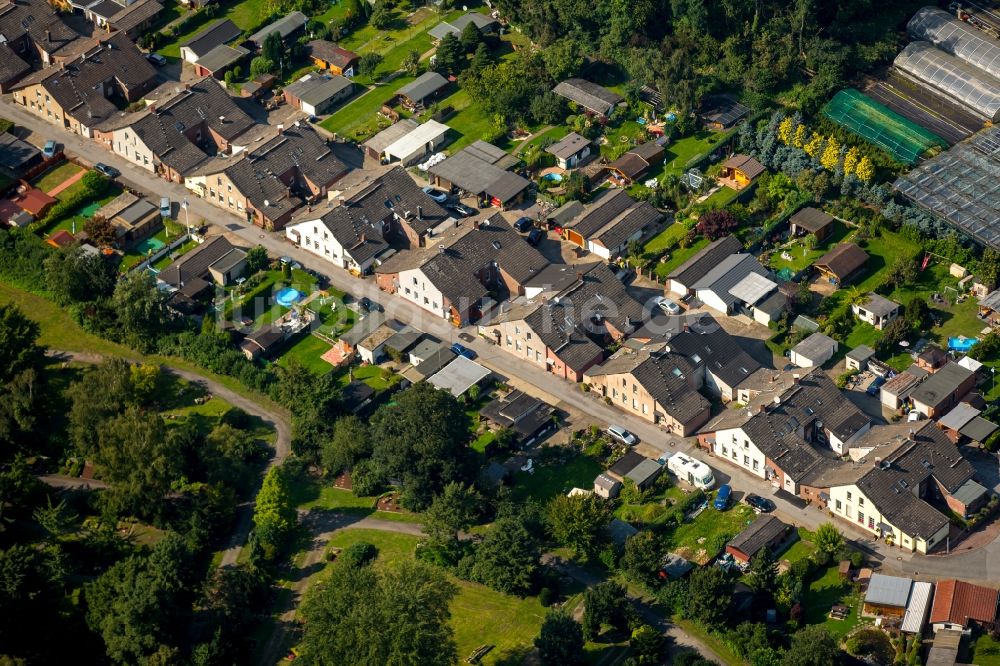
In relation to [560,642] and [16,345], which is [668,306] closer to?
[560,642]

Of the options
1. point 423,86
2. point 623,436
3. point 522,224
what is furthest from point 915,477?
point 423,86

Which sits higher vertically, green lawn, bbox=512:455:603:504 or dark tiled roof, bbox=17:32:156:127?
dark tiled roof, bbox=17:32:156:127

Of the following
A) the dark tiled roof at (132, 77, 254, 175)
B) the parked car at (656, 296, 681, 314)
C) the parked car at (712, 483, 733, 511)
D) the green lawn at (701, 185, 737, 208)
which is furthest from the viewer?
the dark tiled roof at (132, 77, 254, 175)

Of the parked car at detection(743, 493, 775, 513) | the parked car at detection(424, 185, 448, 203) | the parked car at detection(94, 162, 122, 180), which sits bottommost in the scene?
the parked car at detection(743, 493, 775, 513)

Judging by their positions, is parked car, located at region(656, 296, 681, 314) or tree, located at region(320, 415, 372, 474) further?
parked car, located at region(656, 296, 681, 314)

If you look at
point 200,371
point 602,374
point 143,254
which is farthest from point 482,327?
point 143,254

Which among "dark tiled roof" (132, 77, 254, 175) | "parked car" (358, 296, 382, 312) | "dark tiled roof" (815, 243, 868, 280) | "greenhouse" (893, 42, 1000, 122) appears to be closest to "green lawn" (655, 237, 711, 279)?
"dark tiled roof" (815, 243, 868, 280)

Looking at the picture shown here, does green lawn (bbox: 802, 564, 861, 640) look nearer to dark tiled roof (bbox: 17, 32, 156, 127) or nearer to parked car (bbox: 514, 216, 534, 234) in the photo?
parked car (bbox: 514, 216, 534, 234)
